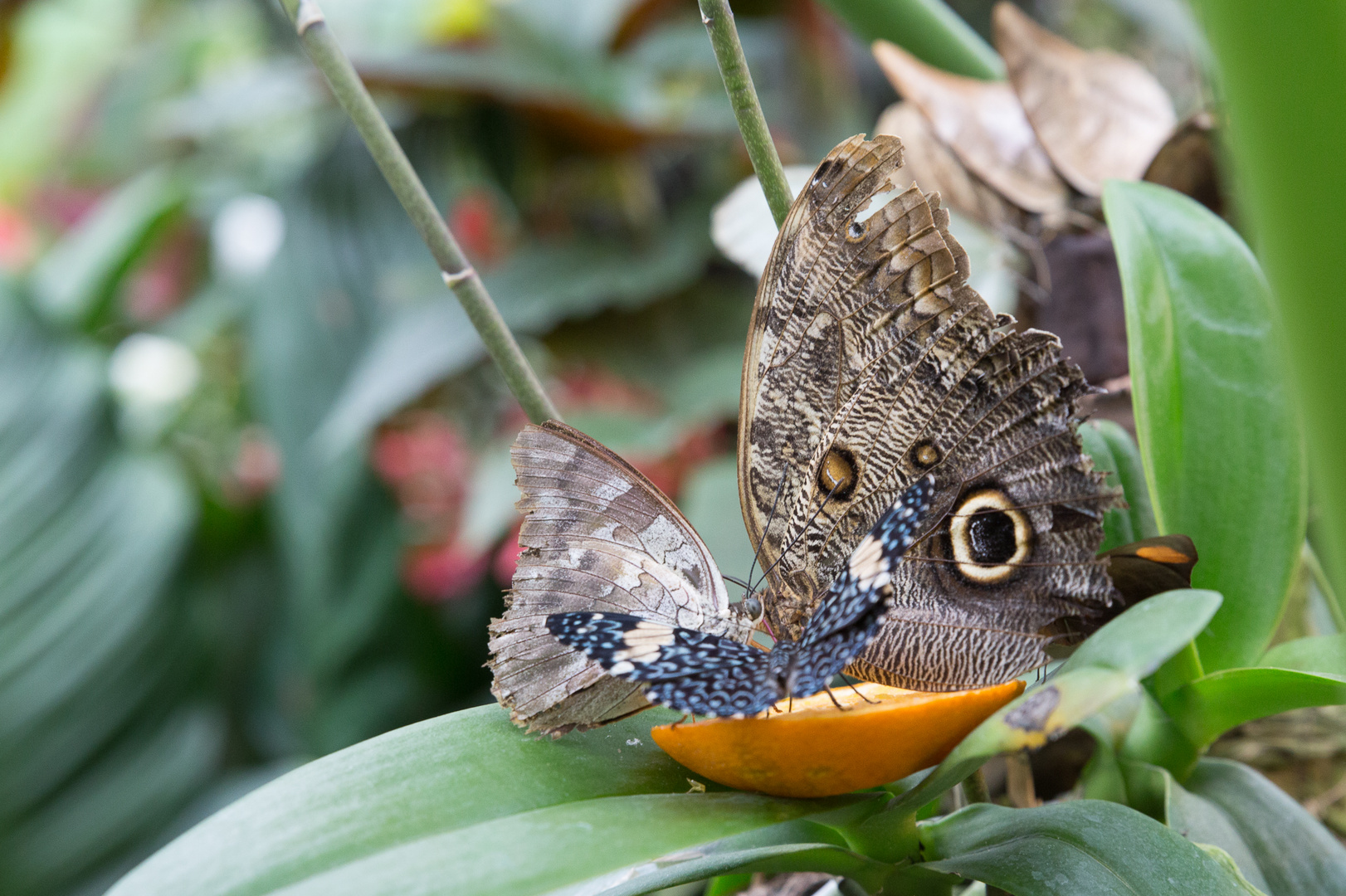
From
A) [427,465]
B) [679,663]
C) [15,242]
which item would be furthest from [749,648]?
[15,242]

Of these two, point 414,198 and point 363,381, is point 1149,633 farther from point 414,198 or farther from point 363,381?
point 363,381

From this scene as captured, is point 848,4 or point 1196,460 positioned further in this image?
point 848,4

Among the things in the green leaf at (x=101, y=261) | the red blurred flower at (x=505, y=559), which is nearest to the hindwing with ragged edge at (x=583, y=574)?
the red blurred flower at (x=505, y=559)

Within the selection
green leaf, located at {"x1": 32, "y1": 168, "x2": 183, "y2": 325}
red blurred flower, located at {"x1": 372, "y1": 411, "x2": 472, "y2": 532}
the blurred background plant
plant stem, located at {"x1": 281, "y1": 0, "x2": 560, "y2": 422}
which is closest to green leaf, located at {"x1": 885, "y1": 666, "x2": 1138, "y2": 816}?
plant stem, located at {"x1": 281, "y1": 0, "x2": 560, "y2": 422}

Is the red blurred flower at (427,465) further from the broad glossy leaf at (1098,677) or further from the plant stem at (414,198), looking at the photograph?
the broad glossy leaf at (1098,677)

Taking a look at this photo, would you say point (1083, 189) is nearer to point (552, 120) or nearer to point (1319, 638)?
point (1319, 638)

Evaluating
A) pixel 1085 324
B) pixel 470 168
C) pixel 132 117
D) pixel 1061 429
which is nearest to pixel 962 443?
pixel 1061 429
